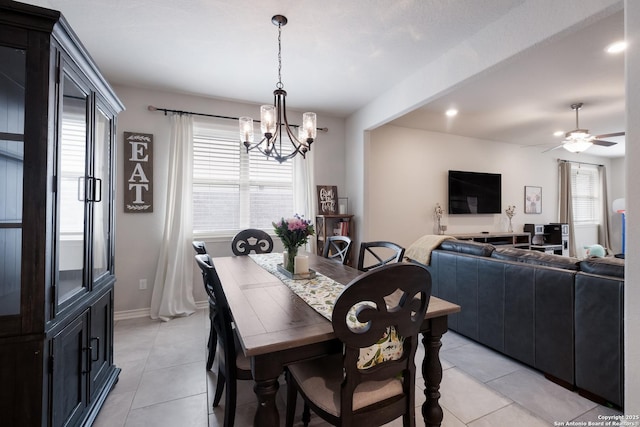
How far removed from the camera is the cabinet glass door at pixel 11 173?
1.13m

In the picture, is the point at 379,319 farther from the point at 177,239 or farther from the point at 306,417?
the point at 177,239

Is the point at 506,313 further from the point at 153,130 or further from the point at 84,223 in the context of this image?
the point at 153,130

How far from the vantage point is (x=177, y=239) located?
3246mm

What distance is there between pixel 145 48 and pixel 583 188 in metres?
8.79

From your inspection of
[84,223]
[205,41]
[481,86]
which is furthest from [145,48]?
[481,86]

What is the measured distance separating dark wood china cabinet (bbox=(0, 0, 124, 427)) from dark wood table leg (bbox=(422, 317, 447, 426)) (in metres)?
1.68

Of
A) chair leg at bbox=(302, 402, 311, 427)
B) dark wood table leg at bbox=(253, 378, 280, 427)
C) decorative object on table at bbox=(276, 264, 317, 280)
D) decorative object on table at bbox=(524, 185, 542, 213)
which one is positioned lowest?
chair leg at bbox=(302, 402, 311, 427)

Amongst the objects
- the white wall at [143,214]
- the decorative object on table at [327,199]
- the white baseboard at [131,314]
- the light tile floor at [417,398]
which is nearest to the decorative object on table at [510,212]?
the decorative object on table at [327,199]

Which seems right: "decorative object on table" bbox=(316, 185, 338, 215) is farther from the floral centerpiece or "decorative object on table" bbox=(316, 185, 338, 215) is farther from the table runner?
the floral centerpiece

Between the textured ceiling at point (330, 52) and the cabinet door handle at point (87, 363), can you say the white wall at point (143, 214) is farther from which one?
the cabinet door handle at point (87, 363)

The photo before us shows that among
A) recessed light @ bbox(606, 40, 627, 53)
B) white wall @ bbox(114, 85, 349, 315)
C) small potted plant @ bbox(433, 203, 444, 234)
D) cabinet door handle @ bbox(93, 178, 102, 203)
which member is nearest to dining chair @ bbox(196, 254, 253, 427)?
cabinet door handle @ bbox(93, 178, 102, 203)

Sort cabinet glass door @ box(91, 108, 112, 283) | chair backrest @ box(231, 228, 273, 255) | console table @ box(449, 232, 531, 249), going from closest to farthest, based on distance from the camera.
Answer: cabinet glass door @ box(91, 108, 112, 283) < chair backrest @ box(231, 228, 273, 255) < console table @ box(449, 232, 531, 249)

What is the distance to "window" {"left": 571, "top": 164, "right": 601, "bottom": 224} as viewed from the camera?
6.48 m

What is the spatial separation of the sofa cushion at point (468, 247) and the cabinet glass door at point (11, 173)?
295 centimetres
